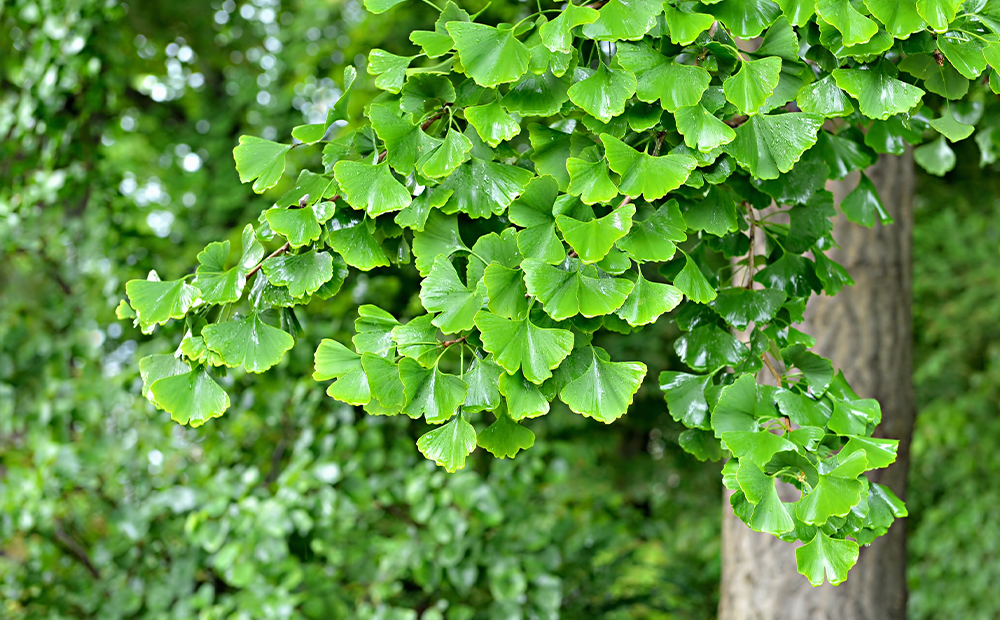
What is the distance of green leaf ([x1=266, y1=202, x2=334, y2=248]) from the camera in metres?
0.66

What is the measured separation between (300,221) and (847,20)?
0.48m

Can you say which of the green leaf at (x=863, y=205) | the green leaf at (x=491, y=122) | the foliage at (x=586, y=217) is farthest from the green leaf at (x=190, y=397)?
the green leaf at (x=863, y=205)

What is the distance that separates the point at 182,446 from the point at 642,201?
5.96 ft

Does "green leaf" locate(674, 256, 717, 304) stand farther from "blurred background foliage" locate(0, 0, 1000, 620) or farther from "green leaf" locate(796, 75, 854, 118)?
"blurred background foliage" locate(0, 0, 1000, 620)

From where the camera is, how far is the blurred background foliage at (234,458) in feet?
6.10

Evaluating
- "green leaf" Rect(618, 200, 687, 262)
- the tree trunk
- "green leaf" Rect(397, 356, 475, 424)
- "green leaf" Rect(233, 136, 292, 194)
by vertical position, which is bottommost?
the tree trunk

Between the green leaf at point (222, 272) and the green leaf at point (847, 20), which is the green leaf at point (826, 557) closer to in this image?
the green leaf at point (847, 20)

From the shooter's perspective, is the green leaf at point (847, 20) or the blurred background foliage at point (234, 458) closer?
the green leaf at point (847, 20)

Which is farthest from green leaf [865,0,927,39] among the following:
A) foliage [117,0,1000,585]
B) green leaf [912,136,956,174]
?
green leaf [912,136,956,174]

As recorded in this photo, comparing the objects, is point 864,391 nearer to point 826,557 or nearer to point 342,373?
point 826,557

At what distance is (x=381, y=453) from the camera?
2.02 m

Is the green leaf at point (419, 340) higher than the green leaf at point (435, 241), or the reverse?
the green leaf at point (435, 241)

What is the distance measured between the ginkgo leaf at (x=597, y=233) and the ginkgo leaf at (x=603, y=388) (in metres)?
0.10

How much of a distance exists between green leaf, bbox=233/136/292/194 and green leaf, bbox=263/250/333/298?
3.2 inches
